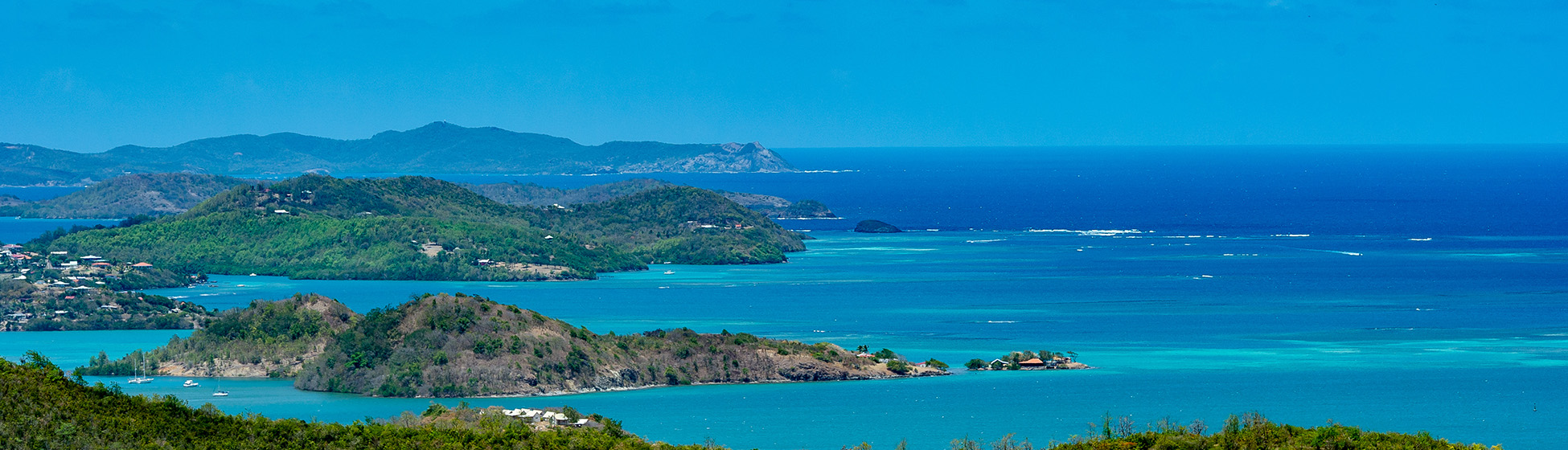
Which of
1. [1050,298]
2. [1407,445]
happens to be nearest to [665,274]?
[1050,298]

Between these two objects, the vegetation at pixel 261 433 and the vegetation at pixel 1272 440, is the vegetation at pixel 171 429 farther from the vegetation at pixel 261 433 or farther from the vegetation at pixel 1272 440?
the vegetation at pixel 1272 440

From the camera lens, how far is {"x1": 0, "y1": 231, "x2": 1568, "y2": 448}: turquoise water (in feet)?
226

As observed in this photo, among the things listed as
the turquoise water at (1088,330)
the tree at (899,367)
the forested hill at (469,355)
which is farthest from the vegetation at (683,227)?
the tree at (899,367)

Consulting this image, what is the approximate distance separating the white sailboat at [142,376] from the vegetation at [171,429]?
27.4m

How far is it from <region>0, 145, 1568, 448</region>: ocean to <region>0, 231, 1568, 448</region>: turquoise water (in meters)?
0.24

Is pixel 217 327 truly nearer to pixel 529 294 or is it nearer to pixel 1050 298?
pixel 529 294

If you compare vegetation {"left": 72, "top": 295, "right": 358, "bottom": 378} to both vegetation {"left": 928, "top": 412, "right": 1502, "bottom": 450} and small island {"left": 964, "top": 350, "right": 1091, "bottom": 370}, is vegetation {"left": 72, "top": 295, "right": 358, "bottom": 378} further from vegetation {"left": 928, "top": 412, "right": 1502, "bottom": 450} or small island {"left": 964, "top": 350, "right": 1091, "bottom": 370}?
vegetation {"left": 928, "top": 412, "right": 1502, "bottom": 450}

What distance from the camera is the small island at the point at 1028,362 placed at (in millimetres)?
81938

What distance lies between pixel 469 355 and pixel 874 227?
354 ft

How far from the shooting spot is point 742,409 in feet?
231

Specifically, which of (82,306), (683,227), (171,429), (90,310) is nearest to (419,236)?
(683,227)

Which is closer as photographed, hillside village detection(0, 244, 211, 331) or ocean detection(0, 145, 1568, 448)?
ocean detection(0, 145, 1568, 448)

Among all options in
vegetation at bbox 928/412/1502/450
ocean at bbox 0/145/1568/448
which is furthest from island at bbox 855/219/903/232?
vegetation at bbox 928/412/1502/450

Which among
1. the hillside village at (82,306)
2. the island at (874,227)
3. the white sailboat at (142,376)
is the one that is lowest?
the white sailboat at (142,376)
